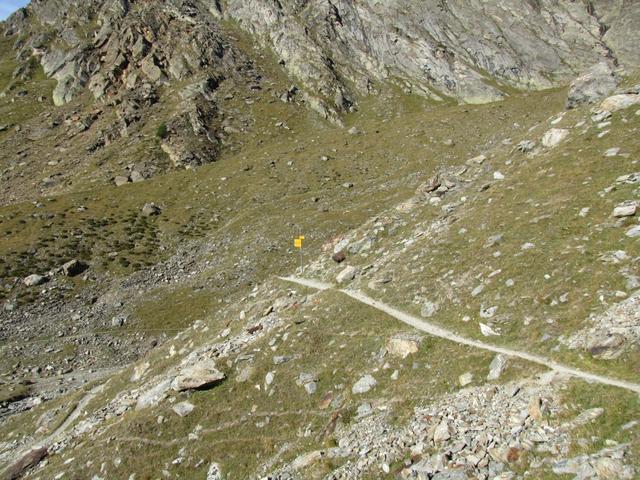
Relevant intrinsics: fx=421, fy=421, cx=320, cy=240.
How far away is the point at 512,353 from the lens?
16.9 m

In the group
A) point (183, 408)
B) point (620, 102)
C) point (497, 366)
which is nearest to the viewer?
point (497, 366)

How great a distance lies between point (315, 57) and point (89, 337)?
453 feet

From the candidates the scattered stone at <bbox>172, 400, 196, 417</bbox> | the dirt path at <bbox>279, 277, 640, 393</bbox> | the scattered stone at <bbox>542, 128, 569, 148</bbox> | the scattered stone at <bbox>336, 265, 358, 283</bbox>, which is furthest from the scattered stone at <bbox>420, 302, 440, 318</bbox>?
the scattered stone at <bbox>542, 128, 569, 148</bbox>

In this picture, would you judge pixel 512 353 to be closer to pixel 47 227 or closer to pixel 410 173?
pixel 410 173

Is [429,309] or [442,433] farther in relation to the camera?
[429,309]

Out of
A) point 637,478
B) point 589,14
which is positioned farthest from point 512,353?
point 589,14

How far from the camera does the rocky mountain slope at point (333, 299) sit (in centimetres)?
1495

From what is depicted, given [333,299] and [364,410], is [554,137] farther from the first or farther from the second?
[364,410]

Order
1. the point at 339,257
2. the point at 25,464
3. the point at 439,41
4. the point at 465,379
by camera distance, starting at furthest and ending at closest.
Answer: the point at 439,41, the point at 339,257, the point at 25,464, the point at 465,379

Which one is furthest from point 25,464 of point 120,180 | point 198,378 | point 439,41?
point 439,41

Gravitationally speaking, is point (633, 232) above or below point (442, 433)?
below

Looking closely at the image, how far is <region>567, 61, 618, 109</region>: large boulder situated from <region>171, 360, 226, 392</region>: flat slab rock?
39647mm

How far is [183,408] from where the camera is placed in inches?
854

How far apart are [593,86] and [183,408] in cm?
4395
